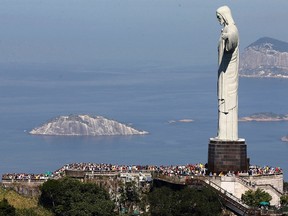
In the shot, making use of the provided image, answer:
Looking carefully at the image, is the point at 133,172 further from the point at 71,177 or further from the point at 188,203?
the point at 188,203

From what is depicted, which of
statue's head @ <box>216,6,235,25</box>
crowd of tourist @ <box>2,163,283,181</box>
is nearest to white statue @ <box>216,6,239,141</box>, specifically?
statue's head @ <box>216,6,235,25</box>

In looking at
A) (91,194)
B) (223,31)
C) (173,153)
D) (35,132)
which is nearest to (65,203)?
→ (91,194)

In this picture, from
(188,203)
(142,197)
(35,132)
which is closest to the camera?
(188,203)

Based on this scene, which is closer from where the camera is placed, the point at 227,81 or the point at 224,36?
the point at 224,36

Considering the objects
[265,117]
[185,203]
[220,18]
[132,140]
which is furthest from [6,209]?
[265,117]

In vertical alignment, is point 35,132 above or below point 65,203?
above

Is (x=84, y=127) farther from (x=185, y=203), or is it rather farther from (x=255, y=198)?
(x=185, y=203)
